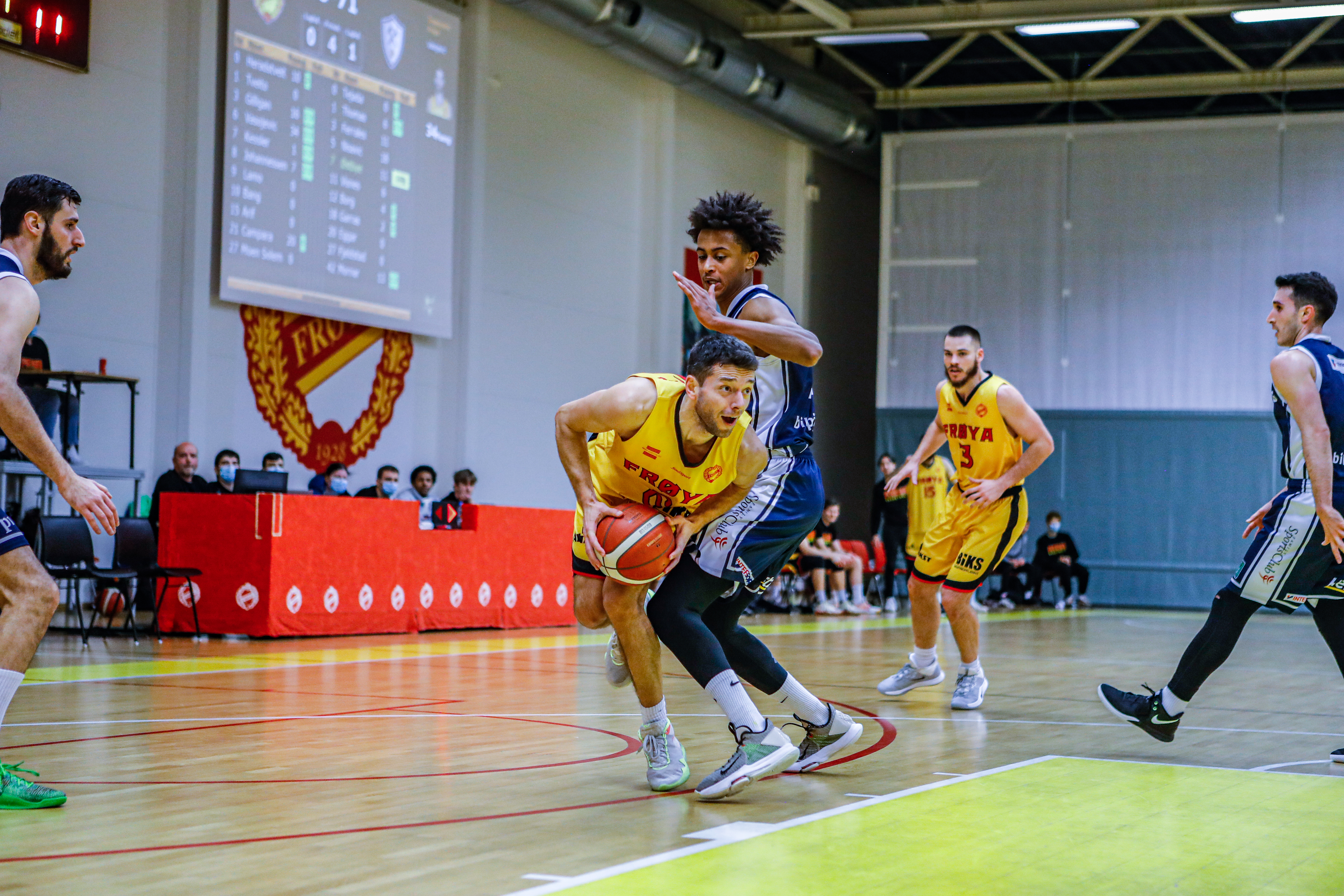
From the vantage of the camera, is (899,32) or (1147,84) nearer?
(899,32)

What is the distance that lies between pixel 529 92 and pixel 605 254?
2544 mm

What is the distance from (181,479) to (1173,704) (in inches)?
345

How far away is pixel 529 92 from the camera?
17578 mm

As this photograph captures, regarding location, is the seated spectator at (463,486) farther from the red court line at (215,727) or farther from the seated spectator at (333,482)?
the red court line at (215,727)

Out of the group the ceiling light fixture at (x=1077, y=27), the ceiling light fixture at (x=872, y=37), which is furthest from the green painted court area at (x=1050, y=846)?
the ceiling light fixture at (x=872, y=37)

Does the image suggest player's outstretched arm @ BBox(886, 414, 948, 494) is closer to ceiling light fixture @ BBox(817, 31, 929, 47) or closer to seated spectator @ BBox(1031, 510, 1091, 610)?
ceiling light fixture @ BBox(817, 31, 929, 47)

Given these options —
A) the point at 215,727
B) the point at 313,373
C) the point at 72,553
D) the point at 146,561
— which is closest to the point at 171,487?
the point at 146,561

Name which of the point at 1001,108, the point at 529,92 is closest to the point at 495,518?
the point at 529,92

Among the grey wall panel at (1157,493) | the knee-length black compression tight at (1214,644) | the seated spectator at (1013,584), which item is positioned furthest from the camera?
the grey wall panel at (1157,493)

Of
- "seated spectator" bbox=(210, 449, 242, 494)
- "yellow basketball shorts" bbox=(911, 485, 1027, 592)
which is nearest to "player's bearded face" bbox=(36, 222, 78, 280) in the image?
"yellow basketball shorts" bbox=(911, 485, 1027, 592)

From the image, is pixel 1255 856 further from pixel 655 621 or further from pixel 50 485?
pixel 50 485

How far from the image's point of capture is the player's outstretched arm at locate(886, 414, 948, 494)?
729 centimetres

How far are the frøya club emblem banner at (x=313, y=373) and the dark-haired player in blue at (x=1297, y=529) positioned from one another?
1044 centimetres

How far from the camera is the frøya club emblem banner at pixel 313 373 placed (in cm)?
1404
